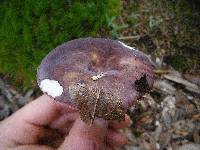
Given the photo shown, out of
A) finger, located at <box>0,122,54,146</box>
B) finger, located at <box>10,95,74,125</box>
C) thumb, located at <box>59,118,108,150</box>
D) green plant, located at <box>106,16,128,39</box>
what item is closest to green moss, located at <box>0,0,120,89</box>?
green plant, located at <box>106,16,128,39</box>

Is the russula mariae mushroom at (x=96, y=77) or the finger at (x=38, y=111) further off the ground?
the russula mariae mushroom at (x=96, y=77)

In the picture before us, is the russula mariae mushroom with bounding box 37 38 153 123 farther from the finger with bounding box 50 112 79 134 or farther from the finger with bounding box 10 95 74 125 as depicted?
the finger with bounding box 50 112 79 134

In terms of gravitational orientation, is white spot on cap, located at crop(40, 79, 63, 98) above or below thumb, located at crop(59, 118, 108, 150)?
above

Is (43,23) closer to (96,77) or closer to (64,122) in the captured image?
(64,122)

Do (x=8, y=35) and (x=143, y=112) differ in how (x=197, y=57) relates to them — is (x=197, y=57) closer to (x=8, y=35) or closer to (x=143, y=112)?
(x=143, y=112)

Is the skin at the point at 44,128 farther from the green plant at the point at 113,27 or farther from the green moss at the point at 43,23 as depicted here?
the green plant at the point at 113,27

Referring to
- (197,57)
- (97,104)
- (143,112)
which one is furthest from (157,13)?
(97,104)

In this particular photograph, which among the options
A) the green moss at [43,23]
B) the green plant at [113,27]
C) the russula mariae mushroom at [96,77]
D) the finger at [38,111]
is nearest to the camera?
the russula mariae mushroom at [96,77]

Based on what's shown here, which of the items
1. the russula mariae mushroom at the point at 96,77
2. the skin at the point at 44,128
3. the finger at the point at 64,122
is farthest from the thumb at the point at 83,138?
the finger at the point at 64,122
